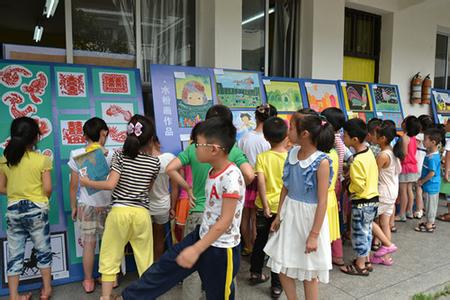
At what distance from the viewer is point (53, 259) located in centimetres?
297

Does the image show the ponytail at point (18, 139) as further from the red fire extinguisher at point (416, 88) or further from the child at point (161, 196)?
the red fire extinguisher at point (416, 88)

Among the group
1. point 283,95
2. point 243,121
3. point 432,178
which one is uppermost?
point 283,95

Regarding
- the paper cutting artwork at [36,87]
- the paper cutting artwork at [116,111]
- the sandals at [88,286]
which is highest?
the paper cutting artwork at [36,87]

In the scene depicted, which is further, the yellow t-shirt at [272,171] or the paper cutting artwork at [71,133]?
the paper cutting artwork at [71,133]

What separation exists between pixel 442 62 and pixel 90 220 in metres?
8.33

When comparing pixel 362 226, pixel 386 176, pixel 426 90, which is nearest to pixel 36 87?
pixel 362 226

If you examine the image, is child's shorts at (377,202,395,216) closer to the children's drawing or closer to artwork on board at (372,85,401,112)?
the children's drawing

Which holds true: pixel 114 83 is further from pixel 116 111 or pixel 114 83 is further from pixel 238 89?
pixel 238 89

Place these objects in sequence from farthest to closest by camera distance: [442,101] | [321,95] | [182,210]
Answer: [442,101], [321,95], [182,210]

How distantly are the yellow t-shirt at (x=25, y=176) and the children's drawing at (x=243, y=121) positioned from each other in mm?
2215

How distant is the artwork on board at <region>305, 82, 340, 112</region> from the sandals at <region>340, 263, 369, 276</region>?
7.90 ft

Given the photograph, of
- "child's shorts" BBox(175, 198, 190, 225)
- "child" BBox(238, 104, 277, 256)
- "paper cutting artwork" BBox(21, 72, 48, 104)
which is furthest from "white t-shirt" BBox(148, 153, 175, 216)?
"paper cutting artwork" BBox(21, 72, 48, 104)

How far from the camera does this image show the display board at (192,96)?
3682mm

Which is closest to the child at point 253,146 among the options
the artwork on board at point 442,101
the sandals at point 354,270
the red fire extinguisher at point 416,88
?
the sandals at point 354,270
